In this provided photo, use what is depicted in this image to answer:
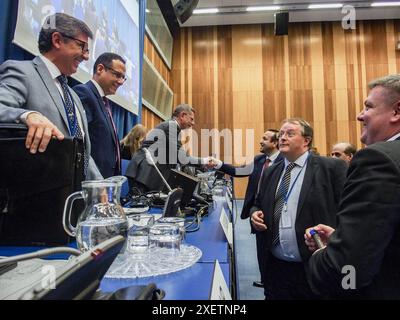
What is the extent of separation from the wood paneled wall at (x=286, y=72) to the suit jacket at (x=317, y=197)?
492 cm

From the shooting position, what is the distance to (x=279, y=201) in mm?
1446

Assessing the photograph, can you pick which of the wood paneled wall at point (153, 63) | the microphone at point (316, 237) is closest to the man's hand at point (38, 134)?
the microphone at point (316, 237)

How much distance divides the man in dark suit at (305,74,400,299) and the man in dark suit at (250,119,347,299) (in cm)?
51

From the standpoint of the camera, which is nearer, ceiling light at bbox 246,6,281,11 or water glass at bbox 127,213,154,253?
water glass at bbox 127,213,154,253

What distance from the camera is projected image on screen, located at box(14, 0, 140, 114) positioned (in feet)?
5.12

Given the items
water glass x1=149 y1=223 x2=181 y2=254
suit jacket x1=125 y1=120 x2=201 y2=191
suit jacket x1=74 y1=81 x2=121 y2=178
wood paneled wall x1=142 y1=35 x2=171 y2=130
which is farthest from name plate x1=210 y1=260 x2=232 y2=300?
wood paneled wall x1=142 y1=35 x2=171 y2=130

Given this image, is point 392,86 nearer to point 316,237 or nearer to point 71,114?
point 316,237

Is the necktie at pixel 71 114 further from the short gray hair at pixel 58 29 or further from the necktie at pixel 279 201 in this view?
the necktie at pixel 279 201

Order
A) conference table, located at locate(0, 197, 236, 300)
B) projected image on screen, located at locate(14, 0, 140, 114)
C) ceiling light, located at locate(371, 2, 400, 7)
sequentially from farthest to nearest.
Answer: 1. ceiling light, located at locate(371, 2, 400, 7)
2. projected image on screen, located at locate(14, 0, 140, 114)
3. conference table, located at locate(0, 197, 236, 300)

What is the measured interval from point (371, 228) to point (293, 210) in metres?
0.70

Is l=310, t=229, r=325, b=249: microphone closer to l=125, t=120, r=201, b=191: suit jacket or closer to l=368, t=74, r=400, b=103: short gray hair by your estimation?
l=368, t=74, r=400, b=103: short gray hair

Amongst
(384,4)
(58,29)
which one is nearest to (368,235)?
(58,29)

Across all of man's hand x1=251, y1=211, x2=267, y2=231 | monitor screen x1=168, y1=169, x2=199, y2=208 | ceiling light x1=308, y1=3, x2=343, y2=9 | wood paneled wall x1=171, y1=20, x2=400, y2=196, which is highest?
ceiling light x1=308, y1=3, x2=343, y2=9

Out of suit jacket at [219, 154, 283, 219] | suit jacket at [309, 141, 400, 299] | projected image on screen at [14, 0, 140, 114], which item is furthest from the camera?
suit jacket at [219, 154, 283, 219]
